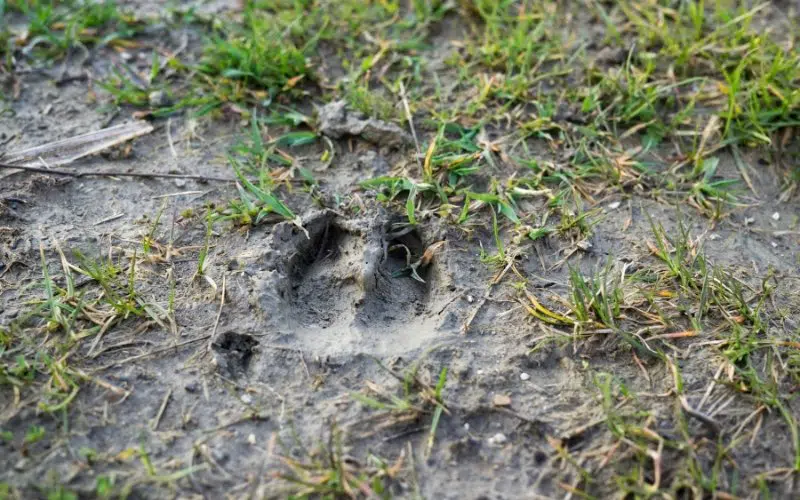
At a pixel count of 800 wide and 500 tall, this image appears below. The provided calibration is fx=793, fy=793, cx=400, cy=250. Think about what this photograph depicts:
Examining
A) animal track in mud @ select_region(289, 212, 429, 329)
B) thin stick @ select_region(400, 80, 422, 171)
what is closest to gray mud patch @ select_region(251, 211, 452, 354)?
animal track in mud @ select_region(289, 212, 429, 329)

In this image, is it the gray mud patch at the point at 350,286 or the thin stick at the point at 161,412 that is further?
the gray mud patch at the point at 350,286

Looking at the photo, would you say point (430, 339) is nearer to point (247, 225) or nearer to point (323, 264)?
point (323, 264)

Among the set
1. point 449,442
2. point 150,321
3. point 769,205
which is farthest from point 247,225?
point 769,205

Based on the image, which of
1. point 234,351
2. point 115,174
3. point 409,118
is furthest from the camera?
point 409,118

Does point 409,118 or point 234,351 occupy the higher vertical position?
point 409,118

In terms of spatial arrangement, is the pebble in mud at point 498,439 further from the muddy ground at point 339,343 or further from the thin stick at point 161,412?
the thin stick at point 161,412

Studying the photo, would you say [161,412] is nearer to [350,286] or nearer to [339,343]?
[339,343]

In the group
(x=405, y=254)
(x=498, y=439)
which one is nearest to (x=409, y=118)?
(x=405, y=254)

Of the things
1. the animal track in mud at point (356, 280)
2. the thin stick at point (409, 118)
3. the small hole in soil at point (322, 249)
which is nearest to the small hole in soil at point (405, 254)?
the animal track in mud at point (356, 280)

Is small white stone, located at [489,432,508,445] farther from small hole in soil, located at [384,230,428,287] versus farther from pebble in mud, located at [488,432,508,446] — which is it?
small hole in soil, located at [384,230,428,287]
